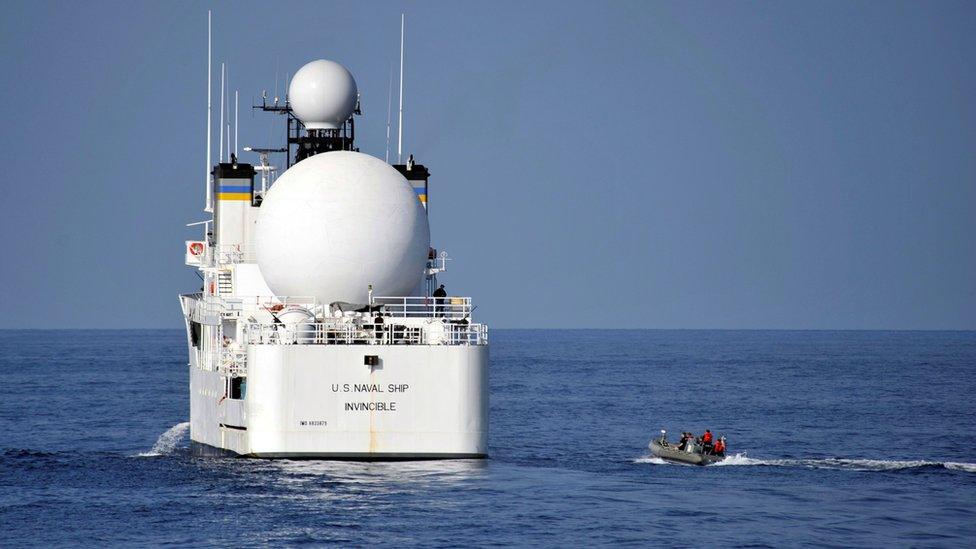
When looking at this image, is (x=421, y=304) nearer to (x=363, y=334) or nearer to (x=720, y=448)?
(x=363, y=334)

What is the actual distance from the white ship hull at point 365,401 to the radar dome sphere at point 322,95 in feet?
45.4

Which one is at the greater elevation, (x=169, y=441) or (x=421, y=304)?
(x=421, y=304)

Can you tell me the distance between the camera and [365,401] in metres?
34.7

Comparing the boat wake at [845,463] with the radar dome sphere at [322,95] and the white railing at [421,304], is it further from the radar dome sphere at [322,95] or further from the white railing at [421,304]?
the radar dome sphere at [322,95]

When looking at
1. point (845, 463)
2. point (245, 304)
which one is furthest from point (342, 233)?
point (845, 463)

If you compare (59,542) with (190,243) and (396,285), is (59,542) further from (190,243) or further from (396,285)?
(190,243)

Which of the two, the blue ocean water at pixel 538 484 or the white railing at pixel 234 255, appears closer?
the blue ocean water at pixel 538 484

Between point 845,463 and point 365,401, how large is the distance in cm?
1474

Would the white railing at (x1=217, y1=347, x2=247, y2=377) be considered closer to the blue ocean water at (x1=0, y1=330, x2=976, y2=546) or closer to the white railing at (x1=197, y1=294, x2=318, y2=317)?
the white railing at (x1=197, y1=294, x2=318, y2=317)

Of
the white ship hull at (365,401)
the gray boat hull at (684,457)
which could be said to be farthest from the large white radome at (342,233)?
the gray boat hull at (684,457)

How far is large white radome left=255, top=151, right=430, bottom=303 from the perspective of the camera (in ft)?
125

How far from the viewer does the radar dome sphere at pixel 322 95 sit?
154ft

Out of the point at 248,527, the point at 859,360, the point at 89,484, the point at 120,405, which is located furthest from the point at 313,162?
the point at 859,360

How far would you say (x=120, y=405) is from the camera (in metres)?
63.9
